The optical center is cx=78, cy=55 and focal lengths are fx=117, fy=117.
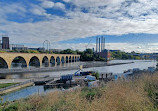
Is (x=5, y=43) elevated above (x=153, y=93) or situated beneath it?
elevated above

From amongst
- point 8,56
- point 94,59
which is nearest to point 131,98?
point 8,56

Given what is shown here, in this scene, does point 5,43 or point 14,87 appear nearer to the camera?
point 14,87

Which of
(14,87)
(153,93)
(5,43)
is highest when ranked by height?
(5,43)

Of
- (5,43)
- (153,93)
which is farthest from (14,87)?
(5,43)

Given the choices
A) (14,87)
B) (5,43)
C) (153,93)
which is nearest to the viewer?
(153,93)

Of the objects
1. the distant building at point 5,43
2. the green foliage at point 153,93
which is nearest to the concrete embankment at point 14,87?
the green foliage at point 153,93

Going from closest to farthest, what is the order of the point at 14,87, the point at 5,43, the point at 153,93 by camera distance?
1. the point at 153,93
2. the point at 14,87
3. the point at 5,43

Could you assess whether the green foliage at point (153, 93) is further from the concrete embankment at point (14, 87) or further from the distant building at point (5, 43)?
the distant building at point (5, 43)

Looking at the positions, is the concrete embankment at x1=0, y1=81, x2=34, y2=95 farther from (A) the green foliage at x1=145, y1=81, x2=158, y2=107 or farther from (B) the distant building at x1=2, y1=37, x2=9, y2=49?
(B) the distant building at x1=2, y1=37, x2=9, y2=49

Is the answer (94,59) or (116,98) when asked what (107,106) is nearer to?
(116,98)

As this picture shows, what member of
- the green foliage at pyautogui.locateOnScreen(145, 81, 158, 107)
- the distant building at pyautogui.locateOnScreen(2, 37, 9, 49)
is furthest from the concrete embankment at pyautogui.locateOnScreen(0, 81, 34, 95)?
the distant building at pyautogui.locateOnScreen(2, 37, 9, 49)

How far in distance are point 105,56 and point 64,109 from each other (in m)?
99.2

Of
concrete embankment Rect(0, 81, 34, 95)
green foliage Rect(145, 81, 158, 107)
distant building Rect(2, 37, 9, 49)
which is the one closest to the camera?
green foliage Rect(145, 81, 158, 107)

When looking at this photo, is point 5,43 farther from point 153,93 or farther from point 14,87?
point 153,93
